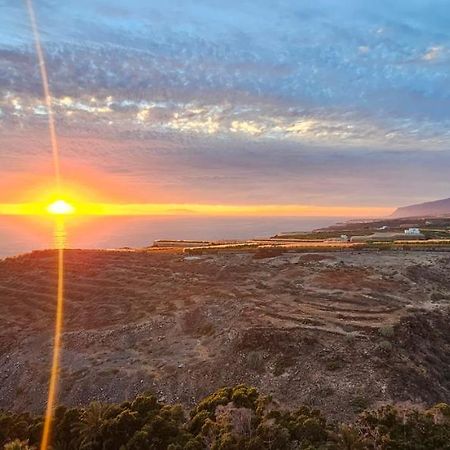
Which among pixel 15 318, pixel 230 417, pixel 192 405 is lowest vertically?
pixel 192 405

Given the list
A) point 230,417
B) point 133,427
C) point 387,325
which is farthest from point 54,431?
point 387,325

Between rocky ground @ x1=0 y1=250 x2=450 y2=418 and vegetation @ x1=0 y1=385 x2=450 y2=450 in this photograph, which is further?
rocky ground @ x1=0 y1=250 x2=450 y2=418

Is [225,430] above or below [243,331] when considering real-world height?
below

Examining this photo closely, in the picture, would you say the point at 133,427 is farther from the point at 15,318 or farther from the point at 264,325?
the point at 15,318

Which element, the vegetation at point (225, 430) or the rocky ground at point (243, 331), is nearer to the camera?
the vegetation at point (225, 430)

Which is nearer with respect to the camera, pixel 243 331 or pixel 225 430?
pixel 225 430
